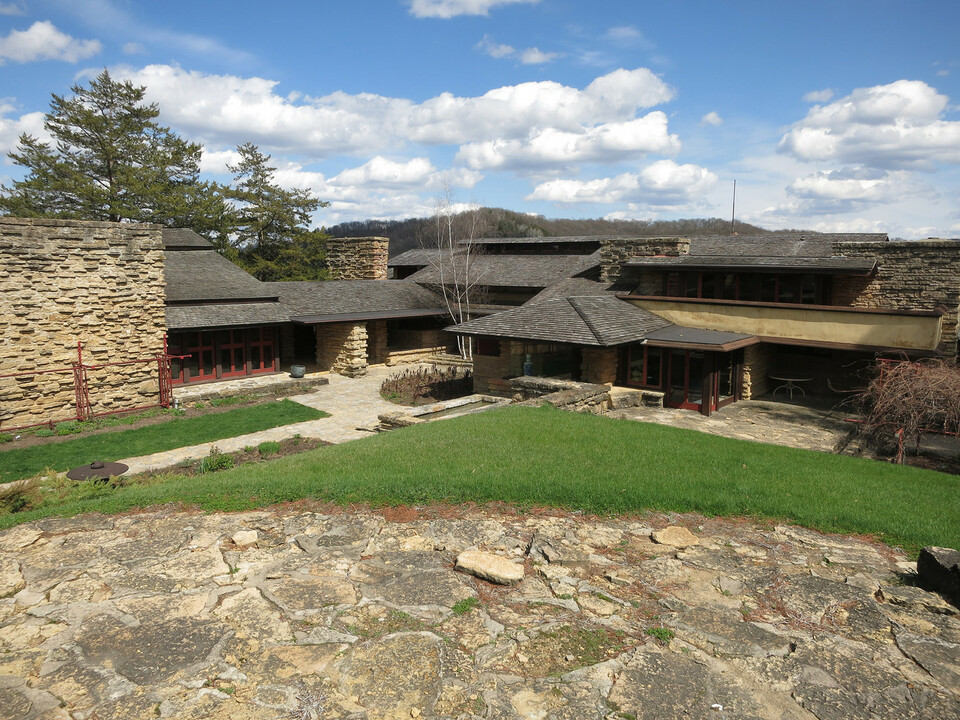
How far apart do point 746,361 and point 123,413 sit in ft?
60.8

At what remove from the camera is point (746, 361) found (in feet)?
65.5

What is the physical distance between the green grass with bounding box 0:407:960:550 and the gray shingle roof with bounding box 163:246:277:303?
42.8 ft

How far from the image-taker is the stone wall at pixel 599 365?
19186 mm

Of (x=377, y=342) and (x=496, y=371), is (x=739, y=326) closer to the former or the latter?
(x=496, y=371)

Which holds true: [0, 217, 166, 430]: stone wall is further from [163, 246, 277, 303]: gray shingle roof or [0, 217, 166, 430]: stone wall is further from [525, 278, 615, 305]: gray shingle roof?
[525, 278, 615, 305]: gray shingle roof

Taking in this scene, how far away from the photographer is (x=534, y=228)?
7262cm

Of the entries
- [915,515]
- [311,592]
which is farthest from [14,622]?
[915,515]

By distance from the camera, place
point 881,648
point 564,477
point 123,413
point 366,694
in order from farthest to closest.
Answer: point 123,413
point 564,477
point 881,648
point 366,694

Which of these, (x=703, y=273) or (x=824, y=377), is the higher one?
(x=703, y=273)

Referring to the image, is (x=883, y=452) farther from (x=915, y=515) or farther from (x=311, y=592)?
(x=311, y=592)

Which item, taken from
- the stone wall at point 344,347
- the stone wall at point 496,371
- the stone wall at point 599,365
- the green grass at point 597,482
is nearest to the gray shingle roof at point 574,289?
the stone wall at point 496,371

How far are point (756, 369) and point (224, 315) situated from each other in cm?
1798

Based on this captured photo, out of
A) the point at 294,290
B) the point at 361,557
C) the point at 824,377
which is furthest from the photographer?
the point at 294,290

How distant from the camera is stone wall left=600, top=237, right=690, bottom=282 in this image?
23578mm
